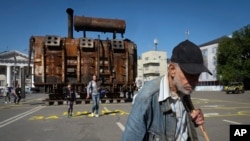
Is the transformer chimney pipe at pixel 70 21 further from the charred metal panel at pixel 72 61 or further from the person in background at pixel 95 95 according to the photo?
the person in background at pixel 95 95

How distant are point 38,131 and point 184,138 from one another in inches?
343

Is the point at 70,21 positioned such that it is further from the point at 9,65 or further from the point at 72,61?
the point at 9,65

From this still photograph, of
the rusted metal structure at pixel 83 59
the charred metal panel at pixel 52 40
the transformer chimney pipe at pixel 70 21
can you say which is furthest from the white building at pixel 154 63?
the charred metal panel at pixel 52 40

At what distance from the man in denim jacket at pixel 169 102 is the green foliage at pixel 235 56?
6675 cm

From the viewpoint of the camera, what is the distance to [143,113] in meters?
2.14

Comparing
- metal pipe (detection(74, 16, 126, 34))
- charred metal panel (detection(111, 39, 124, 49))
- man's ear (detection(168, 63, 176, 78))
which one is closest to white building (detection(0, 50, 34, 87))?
metal pipe (detection(74, 16, 126, 34))

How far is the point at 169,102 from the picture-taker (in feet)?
7.25

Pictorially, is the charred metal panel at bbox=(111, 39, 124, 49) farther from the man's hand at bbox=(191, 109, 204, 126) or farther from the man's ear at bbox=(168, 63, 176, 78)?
the man's ear at bbox=(168, 63, 176, 78)

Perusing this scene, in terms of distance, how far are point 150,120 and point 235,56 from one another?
69.2m

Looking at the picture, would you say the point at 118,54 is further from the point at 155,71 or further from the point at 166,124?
the point at 155,71

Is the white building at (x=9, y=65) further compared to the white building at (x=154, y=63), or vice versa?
the white building at (x=154, y=63)

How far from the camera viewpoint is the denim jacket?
84.1 inches

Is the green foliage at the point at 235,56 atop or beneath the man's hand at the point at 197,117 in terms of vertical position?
atop

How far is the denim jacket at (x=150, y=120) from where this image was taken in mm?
2137
